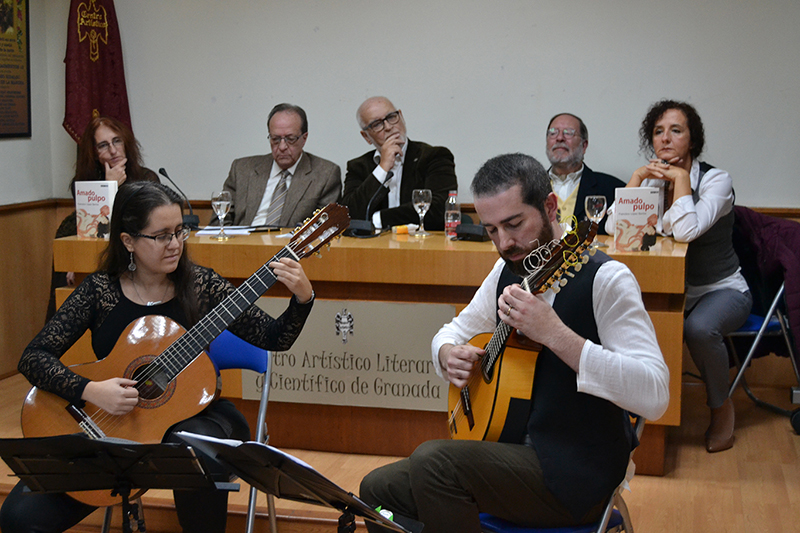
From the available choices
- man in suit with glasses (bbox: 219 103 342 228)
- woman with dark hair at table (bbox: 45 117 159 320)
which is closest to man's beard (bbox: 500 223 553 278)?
man in suit with glasses (bbox: 219 103 342 228)

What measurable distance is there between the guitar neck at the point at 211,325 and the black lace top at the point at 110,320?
0.34 feet

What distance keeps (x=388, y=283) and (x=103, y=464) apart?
1448mm

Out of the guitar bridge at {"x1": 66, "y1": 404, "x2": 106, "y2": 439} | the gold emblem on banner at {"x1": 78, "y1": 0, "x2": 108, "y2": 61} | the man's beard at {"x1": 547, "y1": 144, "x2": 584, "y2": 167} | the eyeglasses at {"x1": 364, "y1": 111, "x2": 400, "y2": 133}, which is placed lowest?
the guitar bridge at {"x1": 66, "y1": 404, "x2": 106, "y2": 439}

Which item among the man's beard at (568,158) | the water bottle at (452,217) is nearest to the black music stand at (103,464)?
the water bottle at (452,217)

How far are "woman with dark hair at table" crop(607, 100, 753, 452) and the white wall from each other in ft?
2.26

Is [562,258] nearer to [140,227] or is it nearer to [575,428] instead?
[575,428]

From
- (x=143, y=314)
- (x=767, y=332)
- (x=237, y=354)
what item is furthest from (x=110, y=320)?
(x=767, y=332)

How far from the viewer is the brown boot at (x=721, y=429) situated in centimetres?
306

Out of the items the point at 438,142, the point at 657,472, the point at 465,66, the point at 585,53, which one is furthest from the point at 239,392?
the point at 585,53

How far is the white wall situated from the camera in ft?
12.7

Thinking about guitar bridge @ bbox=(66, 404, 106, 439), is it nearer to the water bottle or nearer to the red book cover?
the red book cover

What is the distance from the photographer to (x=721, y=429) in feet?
10.2

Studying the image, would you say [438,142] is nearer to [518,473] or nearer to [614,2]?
[614,2]

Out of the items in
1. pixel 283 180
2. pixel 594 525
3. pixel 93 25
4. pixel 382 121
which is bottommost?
pixel 594 525
